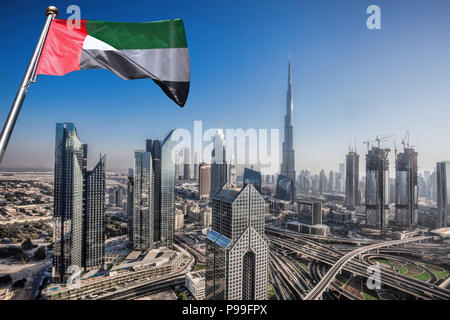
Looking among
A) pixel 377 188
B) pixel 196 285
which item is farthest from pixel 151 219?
pixel 377 188

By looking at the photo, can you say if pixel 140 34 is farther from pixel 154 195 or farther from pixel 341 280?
pixel 154 195

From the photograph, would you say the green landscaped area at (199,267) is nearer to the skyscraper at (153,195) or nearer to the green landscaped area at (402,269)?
the skyscraper at (153,195)

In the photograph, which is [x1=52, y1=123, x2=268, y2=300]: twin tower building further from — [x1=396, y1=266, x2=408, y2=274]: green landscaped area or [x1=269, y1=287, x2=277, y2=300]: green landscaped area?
[x1=396, y1=266, x2=408, y2=274]: green landscaped area

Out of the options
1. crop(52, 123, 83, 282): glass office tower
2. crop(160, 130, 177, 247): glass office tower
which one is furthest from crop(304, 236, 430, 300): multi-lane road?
crop(52, 123, 83, 282): glass office tower
